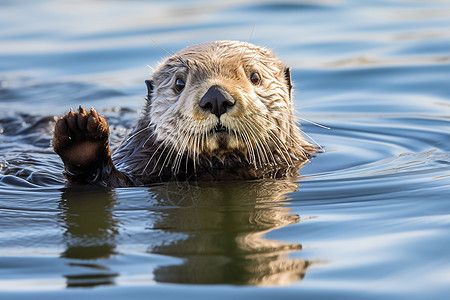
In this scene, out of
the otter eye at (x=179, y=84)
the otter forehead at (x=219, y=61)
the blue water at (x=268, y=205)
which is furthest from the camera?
the otter eye at (x=179, y=84)

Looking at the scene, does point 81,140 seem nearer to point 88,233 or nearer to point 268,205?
point 88,233

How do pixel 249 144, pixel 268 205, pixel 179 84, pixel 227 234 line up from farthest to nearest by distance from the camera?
pixel 179 84, pixel 249 144, pixel 268 205, pixel 227 234

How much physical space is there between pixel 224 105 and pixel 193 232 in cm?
93

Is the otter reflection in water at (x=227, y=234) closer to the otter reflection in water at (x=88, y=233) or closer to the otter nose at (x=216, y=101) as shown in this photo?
the otter reflection in water at (x=88, y=233)

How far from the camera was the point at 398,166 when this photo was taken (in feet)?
16.9

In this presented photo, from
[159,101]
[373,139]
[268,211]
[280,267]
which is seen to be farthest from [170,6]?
[280,267]

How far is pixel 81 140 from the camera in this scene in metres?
4.39

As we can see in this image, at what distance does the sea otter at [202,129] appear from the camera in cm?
435

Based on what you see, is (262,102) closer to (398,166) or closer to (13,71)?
(398,166)

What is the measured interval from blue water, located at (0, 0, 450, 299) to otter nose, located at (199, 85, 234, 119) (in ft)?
1.74

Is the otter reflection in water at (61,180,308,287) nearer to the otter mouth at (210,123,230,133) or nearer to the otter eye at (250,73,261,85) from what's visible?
the otter mouth at (210,123,230,133)

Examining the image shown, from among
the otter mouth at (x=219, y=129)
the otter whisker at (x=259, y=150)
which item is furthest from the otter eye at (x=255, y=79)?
the otter mouth at (x=219, y=129)

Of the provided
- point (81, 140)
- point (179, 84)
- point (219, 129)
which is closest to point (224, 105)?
point (219, 129)

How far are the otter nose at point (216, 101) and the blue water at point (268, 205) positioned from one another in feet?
1.74
